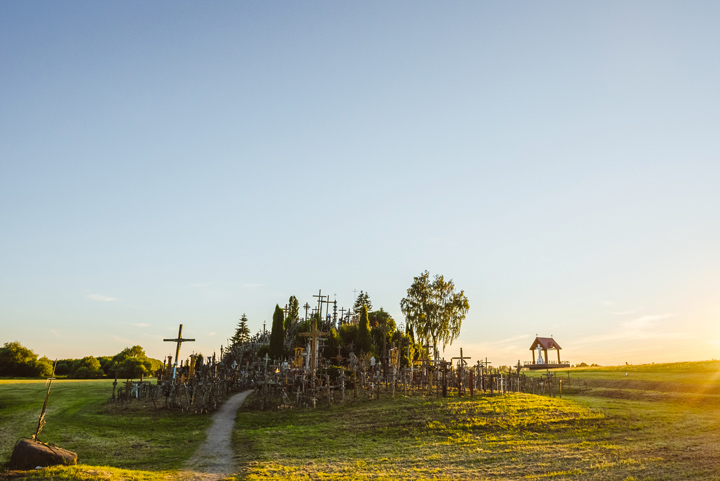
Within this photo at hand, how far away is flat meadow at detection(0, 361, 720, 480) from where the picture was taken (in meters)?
17.7

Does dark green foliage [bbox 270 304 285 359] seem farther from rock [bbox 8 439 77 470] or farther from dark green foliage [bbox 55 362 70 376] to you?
rock [bbox 8 439 77 470]

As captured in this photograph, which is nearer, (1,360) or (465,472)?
(465,472)

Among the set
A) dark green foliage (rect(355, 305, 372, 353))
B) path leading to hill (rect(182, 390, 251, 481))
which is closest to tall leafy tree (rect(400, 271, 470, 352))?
dark green foliage (rect(355, 305, 372, 353))

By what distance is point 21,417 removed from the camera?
2859 centimetres

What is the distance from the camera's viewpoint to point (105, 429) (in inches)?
1003

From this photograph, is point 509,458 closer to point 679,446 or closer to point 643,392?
point 679,446

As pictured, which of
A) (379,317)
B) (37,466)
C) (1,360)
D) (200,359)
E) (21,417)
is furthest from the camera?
(379,317)

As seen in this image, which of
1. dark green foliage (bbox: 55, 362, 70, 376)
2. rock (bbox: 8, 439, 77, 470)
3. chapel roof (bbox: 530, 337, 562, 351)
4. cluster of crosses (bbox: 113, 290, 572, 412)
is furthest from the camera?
chapel roof (bbox: 530, 337, 562, 351)

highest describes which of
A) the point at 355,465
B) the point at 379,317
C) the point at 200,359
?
the point at 379,317

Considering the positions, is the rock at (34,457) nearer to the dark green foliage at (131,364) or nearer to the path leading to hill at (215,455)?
the path leading to hill at (215,455)

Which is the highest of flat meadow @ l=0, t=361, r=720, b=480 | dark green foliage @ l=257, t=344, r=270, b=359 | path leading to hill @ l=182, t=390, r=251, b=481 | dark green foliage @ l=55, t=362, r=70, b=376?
dark green foliage @ l=257, t=344, r=270, b=359

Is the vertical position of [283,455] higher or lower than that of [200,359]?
lower

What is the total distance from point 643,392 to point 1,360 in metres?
74.3

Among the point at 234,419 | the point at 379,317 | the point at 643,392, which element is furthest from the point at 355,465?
the point at 379,317
